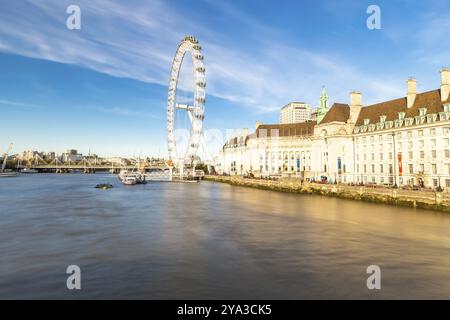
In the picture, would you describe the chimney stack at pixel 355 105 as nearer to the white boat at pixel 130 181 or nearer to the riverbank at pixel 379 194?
the riverbank at pixel 379 194

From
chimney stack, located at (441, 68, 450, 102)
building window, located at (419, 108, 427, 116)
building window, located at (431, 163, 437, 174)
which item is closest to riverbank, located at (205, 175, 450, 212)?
building window, located at (431, 163, 437, 174)

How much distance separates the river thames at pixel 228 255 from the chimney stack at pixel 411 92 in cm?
2730

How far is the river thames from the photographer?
1447 centimetres

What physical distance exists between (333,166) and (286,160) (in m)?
41.7

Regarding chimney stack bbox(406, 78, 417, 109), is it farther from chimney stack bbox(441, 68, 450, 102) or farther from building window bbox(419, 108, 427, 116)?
chimney stack bbox(441, 68, 450, 102)

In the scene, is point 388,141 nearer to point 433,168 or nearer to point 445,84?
point 433,168

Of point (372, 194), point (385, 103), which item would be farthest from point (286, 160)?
point (372, 194)

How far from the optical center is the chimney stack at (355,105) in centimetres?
7191

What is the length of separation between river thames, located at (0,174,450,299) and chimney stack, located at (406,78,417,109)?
27.3m

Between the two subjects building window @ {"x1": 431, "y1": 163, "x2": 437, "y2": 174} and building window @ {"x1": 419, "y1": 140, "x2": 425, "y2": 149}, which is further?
building window @ {"x1": 419, "y1": 140, "x2": 425, "y2": 149}

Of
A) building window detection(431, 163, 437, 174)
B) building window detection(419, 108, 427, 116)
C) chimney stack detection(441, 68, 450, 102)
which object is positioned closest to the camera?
building window detection(431, 163, 437, 174)

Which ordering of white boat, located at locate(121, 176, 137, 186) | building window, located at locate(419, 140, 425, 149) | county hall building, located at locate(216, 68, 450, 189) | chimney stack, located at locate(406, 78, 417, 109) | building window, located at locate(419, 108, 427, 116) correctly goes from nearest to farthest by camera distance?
county hall building, located at locate(216, 68, 450, 189)
building window, located at locate(419, 140, 425, 149)
building window, located at locate(419, 108, 427, 116)
chimney stack, located at locate(406, 78, 417, 109)
white boat, located at locate(121, 176, 137, 186)
